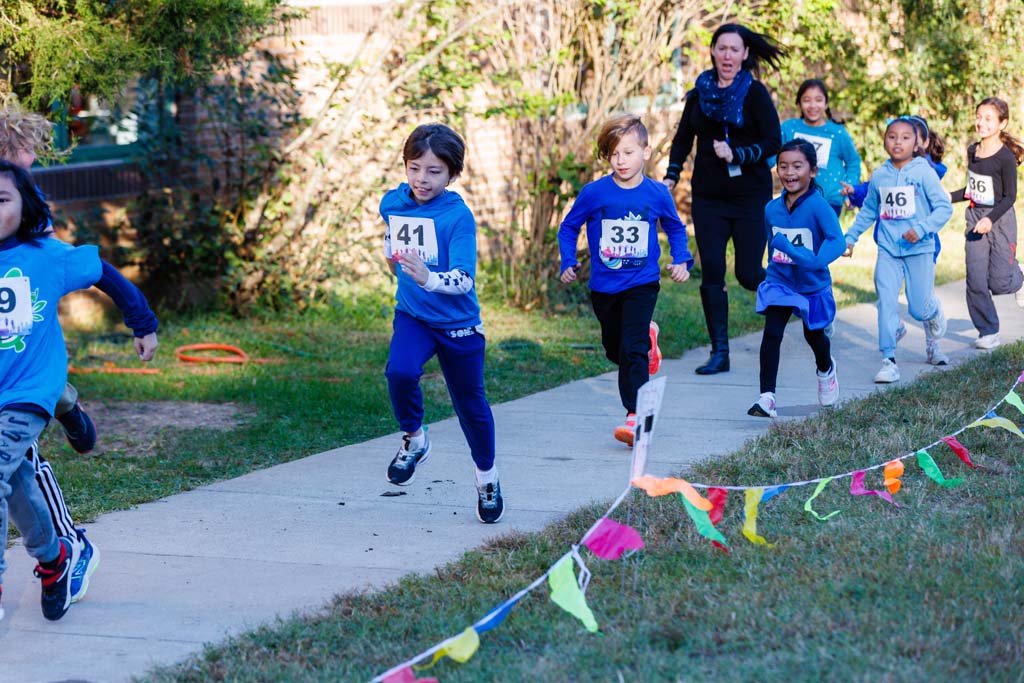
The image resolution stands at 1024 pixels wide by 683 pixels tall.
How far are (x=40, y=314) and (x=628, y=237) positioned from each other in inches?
123

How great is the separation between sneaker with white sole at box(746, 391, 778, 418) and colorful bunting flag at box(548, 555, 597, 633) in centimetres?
334

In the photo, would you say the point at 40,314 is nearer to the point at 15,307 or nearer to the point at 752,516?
the point at 15,307

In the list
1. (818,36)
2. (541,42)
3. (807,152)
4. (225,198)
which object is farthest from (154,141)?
(818,36)

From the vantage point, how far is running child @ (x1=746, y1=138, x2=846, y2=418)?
7285mm

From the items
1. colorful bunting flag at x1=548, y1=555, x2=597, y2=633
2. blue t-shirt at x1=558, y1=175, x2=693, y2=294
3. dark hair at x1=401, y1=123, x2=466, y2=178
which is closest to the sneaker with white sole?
blue t-shirt at x1=558, y1=175, x2=693, y2=294

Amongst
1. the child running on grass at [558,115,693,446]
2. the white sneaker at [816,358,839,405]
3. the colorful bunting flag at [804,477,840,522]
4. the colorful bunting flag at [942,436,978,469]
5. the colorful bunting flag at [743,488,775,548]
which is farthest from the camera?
the white sneaker at [816,358,839,405]

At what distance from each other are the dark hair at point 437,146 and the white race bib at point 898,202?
3866 mm

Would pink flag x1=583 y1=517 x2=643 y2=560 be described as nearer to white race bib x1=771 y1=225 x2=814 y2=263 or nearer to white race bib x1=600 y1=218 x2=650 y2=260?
white race bib x1=600 y1=218 x2=650 y2=260

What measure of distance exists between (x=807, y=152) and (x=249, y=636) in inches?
177

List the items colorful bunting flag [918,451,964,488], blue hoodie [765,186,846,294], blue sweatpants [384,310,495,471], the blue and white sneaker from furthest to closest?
1. blue hoodie [765,186,846,294]
2. colorful bunting flag [918,451,964,488]
3. blue sweatpants [384,310,495,471]
4. the blue and white sneaker

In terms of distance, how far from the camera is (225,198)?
11.0 meters

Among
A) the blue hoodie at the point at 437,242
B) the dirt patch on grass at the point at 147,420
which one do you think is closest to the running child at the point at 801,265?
the blue hoodie at the point at 437,242

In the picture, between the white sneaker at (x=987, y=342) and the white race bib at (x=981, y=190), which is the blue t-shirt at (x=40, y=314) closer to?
the white race bib at (x=981, y=190)

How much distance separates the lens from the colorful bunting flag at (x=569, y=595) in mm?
3791
